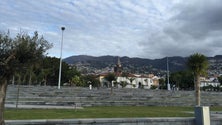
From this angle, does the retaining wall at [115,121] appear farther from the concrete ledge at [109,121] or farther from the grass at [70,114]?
the grass at [70,114]

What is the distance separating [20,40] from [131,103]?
22250 millimetres

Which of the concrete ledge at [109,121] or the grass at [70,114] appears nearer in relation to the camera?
the concrete ledge at [109,121]

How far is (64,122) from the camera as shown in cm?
1142

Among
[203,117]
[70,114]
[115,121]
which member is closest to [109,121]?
[115,121]

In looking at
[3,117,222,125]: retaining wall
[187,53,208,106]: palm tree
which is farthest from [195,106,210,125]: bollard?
[187,53,208,106]: palm tree

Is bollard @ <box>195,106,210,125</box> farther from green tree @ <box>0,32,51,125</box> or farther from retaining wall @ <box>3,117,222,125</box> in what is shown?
green tree @ <box>0,32,51,125</box>

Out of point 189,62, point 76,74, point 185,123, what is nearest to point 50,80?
point 76,74

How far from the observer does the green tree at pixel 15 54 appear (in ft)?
30.8

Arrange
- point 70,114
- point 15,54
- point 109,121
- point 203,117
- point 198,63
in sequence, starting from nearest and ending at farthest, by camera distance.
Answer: point 15,54
point 109,121
point 203,117
point 70,114
point 198,63

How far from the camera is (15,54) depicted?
9.44 m

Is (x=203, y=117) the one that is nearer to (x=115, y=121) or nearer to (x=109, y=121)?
(x=115, y=121)

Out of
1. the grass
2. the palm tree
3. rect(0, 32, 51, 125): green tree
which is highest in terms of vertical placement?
the palm tree

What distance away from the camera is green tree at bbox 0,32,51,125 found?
370 inches

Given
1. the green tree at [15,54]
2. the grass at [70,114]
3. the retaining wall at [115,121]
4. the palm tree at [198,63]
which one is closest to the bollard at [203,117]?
the retaining wall at [115,121]
